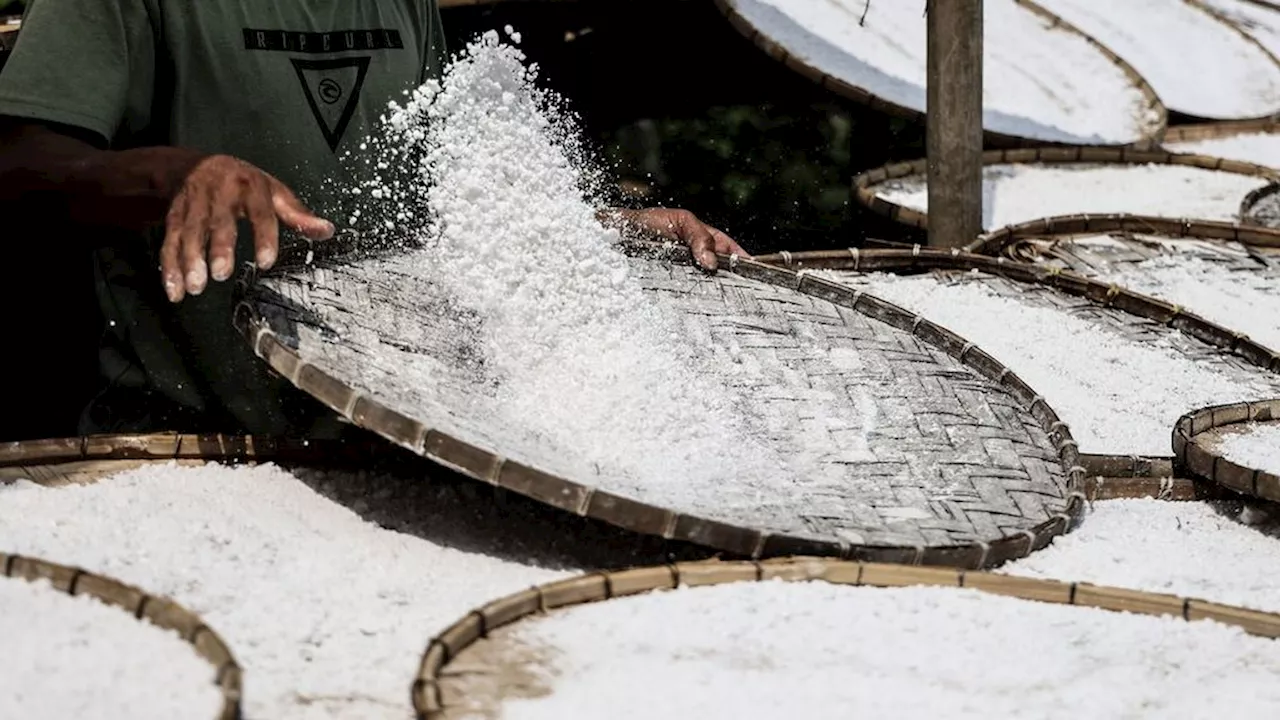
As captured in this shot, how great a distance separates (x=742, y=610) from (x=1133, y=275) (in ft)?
6.09

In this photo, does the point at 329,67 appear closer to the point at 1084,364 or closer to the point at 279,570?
the point at 279,570

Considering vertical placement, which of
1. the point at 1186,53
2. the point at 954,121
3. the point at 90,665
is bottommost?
the point at 90,665

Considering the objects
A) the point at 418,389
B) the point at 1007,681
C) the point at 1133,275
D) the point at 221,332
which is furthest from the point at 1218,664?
the point at 1133,275

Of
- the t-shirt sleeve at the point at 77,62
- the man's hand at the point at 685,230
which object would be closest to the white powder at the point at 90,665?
the t-shirt sleeve at the point at 77,62

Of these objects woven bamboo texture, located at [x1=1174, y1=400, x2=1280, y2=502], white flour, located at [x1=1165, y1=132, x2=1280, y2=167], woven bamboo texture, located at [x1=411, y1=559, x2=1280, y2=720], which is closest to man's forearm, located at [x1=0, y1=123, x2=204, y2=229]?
woven bamboo texture, located at [x1=411, y1=559, x2=1280, y2=720]

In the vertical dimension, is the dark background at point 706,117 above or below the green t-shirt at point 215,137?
above

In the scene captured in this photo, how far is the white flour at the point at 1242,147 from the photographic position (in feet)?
14.3

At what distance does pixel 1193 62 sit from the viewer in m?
5.05

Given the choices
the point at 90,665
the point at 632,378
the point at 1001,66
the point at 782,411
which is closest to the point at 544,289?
the point at 632,378

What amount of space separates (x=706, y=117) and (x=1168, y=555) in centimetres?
225

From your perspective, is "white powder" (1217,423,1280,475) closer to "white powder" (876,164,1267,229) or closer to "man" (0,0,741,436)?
"man" (0,0,741,436)

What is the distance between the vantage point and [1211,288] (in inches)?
120

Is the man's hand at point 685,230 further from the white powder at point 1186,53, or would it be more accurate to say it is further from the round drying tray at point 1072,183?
the white powder at point 1186,53

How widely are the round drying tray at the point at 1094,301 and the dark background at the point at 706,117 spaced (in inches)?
30.7
